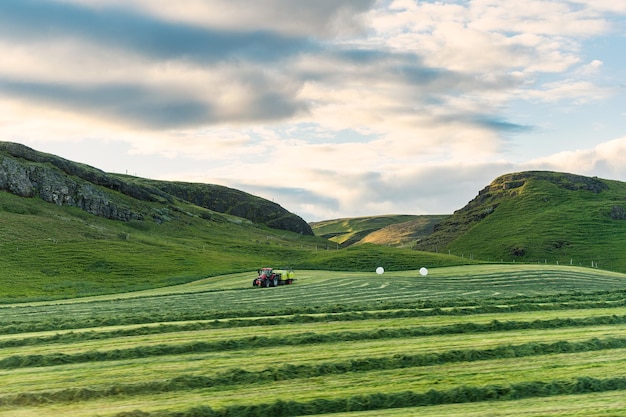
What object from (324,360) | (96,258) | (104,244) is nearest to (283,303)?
(324,360)

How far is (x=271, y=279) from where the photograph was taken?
4569 cm

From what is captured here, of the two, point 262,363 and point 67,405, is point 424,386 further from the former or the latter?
point 67,405

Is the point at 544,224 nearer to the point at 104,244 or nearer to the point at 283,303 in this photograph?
the point at 104,244

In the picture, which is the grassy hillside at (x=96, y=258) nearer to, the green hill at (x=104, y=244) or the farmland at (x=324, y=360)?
the green hill at (x=104, y=244)

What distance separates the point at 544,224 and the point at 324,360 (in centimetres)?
14990

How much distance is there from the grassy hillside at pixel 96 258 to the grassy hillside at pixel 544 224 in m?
62.4

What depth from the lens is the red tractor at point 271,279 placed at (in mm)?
45303

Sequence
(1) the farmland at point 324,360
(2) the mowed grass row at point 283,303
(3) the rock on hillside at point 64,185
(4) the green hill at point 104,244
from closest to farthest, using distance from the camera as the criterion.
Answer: (1) the farmland at point 324,360, (2) the mowed grass row at point 283,303, (4) the green hill at point 104,244, (3) the rock on hillside at point 64,185

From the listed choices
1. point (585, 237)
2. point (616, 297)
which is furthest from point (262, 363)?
point (585, 237)

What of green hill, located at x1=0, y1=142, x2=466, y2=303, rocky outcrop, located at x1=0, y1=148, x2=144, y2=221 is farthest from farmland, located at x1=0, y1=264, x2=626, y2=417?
rocky outcrop, located at x1=0, y1=148, x2=144, y2=221

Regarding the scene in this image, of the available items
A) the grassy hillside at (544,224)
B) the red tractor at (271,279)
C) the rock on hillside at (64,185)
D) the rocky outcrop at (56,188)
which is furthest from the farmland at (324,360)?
the grassy hillside at (544,224)

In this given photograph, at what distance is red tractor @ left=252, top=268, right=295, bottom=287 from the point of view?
4530cm

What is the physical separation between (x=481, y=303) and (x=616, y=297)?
27.1 feet

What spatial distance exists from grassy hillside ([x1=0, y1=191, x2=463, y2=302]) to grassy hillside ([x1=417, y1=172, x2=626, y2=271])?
205 ft
